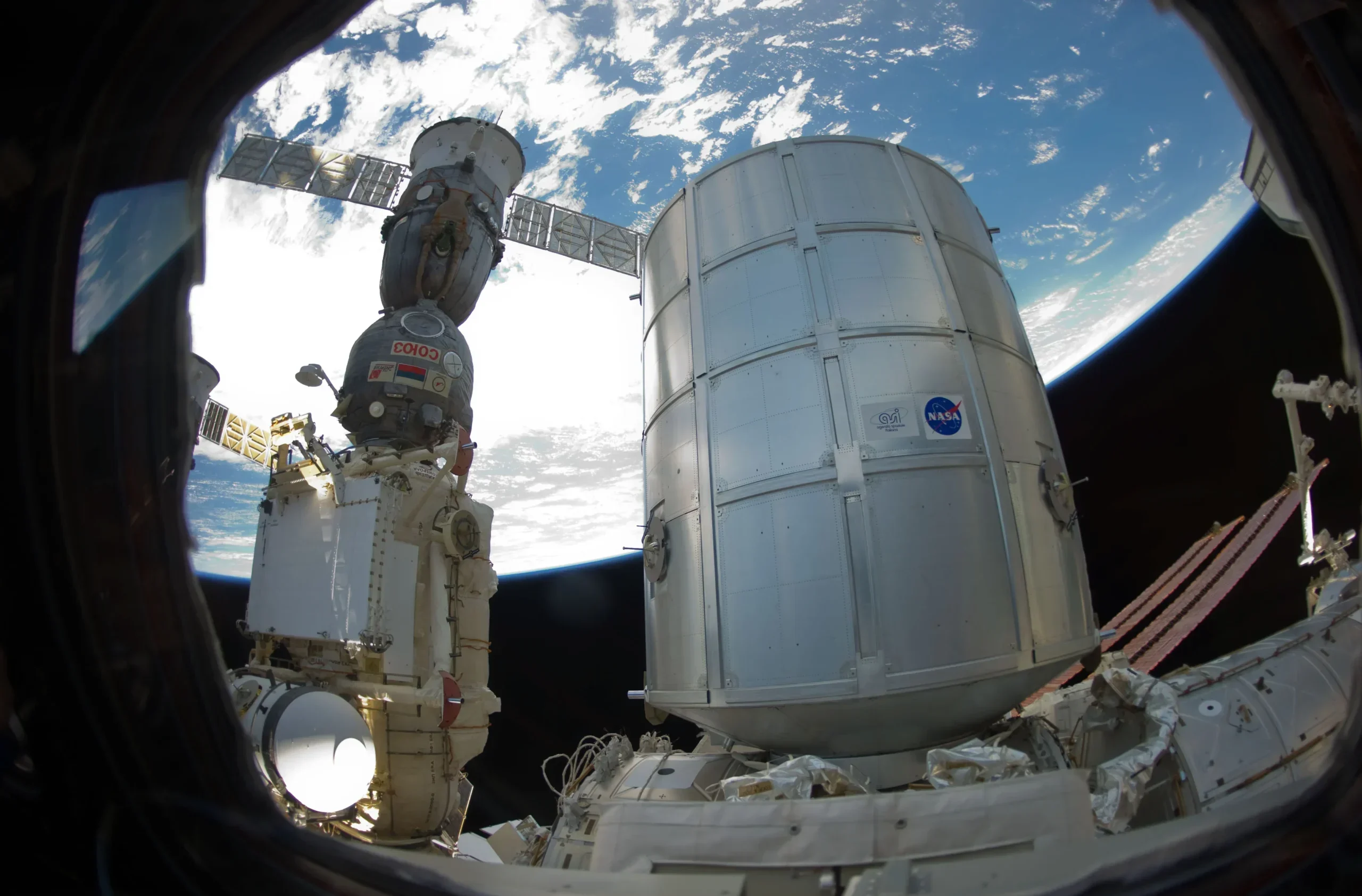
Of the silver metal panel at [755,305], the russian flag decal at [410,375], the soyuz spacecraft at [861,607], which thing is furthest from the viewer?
the russian flag decal at [410,375]

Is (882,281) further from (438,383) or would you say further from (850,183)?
(438,383)

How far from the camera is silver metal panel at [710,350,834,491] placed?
11.5 ft

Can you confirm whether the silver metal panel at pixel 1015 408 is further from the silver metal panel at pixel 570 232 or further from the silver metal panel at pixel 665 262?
the silver metal panel at pixel 570 232

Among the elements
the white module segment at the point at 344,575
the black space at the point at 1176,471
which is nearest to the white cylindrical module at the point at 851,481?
the white module segment at the point at 344,575

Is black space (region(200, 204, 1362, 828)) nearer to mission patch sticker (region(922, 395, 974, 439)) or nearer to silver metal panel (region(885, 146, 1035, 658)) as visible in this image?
silver metal panel (region(885, 146, 1035, 658))

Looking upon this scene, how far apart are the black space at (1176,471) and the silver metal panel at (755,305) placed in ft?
22.6

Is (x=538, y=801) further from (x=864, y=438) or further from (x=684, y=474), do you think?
(x=864, y=438)

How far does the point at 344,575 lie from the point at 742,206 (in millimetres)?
5122

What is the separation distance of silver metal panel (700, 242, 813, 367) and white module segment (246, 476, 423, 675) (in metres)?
4.18

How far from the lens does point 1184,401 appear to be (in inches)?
424

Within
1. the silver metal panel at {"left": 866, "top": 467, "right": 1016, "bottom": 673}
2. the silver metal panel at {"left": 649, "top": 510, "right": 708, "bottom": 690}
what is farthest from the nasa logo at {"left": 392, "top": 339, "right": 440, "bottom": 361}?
the silver metal panel at {"left": 866, "top": 467, "right": 1016, "bottom": 673}

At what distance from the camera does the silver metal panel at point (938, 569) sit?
3121 mm

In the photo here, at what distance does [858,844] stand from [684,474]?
244cm

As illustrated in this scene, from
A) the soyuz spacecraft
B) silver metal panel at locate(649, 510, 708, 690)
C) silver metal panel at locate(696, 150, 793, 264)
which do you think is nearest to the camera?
the soyuz spacecraft
